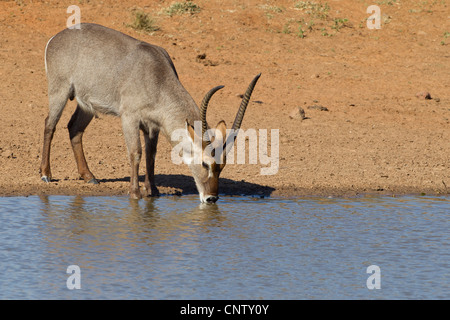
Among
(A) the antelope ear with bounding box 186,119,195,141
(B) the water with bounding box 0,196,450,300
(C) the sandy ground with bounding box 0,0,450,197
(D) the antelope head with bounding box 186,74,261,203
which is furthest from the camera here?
(C) the sandy ground with bounding box 0,0,450,197

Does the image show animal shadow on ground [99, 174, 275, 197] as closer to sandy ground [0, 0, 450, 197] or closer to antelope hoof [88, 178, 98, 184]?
sandy ground [0, 0, 450, 197]

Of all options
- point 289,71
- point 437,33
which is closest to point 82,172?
point 289,71

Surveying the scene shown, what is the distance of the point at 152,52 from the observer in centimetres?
1005

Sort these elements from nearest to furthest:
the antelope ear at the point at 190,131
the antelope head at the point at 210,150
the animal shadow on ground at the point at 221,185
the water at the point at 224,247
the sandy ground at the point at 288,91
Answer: the water at the point at 224,247 < the antelope head at the point at 210,150 < the antelope ear at the point at 190,131 < the animal shadow on ground at the point at 221,185 < the sandy ground at the point at 288,91

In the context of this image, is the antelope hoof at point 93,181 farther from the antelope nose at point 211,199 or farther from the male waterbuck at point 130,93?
the antelope nose at point 211,199

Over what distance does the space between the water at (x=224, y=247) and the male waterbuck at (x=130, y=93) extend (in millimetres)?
590

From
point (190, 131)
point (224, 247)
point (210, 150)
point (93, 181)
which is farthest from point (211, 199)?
point (93, 181)

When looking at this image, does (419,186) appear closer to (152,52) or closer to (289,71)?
(152,52)

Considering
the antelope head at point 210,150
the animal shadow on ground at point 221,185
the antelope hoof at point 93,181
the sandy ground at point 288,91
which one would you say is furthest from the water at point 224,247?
the sandy ground at point 288,91

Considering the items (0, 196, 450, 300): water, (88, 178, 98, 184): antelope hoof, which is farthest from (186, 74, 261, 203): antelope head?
(88, 178, 98, 184): antelope hoof

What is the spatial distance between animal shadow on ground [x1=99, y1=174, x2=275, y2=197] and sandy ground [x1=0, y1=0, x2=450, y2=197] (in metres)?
0.03

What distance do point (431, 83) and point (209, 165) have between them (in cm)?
994

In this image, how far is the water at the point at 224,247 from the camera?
6461mm

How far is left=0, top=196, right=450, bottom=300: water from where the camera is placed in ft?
21.2
